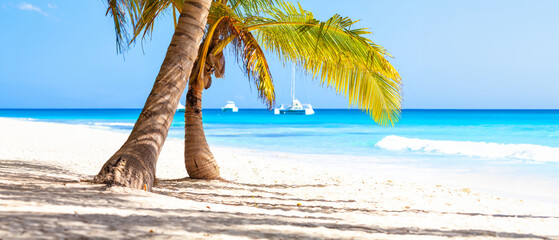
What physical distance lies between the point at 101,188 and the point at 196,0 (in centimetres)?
209

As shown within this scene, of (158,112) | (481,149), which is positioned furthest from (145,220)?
(481,149)

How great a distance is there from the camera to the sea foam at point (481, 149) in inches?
559

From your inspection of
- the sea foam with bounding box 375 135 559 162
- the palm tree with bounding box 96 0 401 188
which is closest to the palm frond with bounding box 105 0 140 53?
the palm tree with bounding box 96 0 401 188

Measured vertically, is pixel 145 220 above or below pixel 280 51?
below

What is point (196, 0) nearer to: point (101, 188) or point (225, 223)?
point (101, 188)

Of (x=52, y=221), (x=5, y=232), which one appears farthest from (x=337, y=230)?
(x=5, y=232)

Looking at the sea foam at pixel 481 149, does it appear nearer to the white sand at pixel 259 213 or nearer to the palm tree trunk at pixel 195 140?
the white sand at pixel 259 213

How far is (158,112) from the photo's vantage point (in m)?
4.39

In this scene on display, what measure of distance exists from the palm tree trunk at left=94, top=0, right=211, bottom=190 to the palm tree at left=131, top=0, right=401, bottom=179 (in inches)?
44.9

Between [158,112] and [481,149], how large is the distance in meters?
Answer: 15.1

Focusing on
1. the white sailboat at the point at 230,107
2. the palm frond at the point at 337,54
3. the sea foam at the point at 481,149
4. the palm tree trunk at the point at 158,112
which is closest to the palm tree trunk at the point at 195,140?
the palm frond at the point at 337,54

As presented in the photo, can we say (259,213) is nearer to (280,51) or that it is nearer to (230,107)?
(280,51)

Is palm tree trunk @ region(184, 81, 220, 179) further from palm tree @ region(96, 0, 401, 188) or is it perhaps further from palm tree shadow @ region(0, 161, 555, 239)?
palm tree shadow @ region(0, 161, 555, 239)

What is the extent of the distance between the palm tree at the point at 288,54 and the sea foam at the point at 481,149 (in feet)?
29.8
